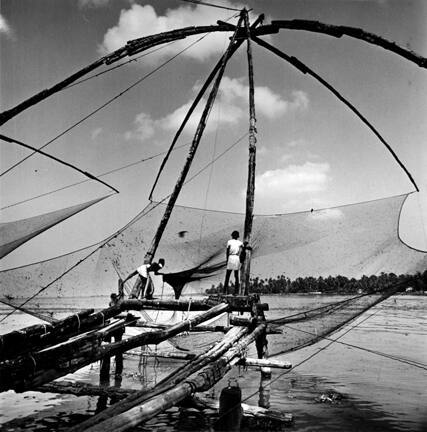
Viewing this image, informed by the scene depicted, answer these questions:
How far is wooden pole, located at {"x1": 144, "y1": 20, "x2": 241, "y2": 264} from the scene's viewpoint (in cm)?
726

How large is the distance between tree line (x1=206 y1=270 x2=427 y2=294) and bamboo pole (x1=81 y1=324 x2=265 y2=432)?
9.04 ft

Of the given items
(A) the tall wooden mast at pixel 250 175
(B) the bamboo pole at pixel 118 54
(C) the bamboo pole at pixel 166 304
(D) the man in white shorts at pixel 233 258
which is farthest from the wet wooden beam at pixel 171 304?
(B) the bamboo pole at pixel 118 54

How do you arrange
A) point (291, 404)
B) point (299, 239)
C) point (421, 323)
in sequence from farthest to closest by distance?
point (421, 323)
point (299, 239)
point (291, 404)

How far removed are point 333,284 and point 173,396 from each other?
4.92 m

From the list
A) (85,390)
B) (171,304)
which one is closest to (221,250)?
(171,304)

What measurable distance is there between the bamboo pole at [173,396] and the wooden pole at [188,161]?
106 inches

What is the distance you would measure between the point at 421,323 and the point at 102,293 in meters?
16.3

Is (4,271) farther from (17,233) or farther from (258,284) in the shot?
(258,284)

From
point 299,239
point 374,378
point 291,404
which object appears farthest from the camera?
point 374,378

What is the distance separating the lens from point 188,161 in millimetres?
7500

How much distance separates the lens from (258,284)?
316 inches

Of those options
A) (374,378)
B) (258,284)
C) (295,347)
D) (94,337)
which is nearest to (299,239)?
(258,284)

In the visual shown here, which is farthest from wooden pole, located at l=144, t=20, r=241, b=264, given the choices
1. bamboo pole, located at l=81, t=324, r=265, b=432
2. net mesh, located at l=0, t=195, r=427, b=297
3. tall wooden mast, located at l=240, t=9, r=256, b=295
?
bamboo pole, located at l=81, t=324, r=265, b=432

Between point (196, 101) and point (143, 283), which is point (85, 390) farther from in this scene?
point (196, 101)
